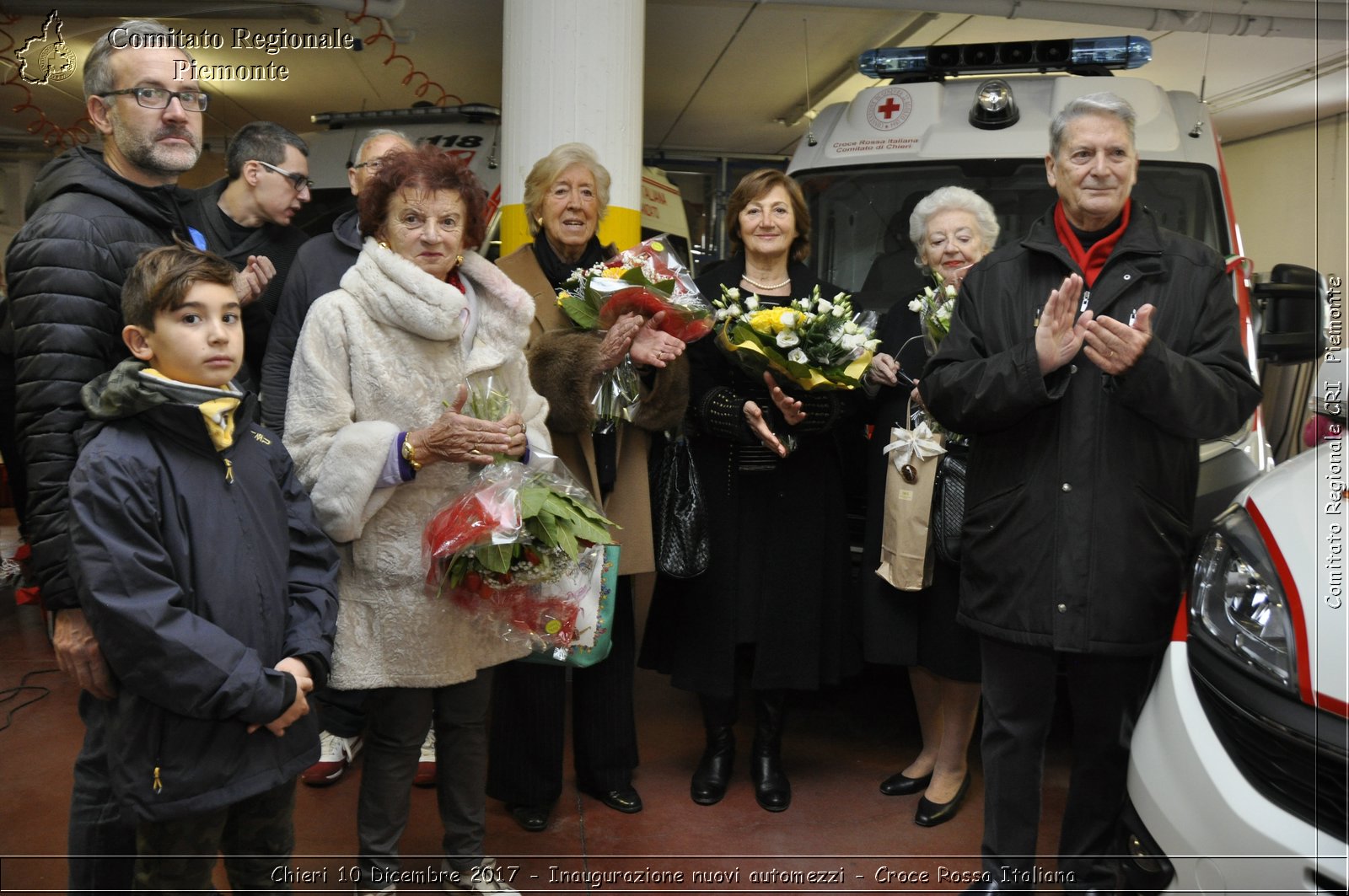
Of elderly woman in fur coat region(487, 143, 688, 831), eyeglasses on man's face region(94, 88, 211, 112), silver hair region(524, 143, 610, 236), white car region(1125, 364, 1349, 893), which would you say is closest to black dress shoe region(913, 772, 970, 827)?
elderly woman in fur coat region(487, 143, 688, 831)

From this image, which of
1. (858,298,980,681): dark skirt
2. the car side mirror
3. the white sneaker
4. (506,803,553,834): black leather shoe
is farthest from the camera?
the car side mirror

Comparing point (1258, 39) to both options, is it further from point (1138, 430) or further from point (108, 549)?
point (108, 549)

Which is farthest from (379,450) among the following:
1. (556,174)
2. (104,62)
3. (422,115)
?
(422,115)

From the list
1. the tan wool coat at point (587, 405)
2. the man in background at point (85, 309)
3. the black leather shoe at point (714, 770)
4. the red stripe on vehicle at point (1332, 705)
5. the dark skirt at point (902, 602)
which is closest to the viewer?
the red stripe on vehicle at point (1332, 705)

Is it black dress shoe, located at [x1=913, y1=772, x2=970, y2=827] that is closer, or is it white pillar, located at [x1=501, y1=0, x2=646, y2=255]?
black dress shoe, located at [x1=913, y1=772, x2=970, y2=827]

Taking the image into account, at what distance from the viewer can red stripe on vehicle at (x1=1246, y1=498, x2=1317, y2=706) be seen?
199 cm

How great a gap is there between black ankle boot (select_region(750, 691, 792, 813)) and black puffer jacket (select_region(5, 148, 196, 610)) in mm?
2365

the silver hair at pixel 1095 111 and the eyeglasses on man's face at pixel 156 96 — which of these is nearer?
the eyeglasses on man's face at pixel 156 96

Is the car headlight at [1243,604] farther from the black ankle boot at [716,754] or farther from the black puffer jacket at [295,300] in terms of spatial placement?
the black puffer jacket at [295,300]

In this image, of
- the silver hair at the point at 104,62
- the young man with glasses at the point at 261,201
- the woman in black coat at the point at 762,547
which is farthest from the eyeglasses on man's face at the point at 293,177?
the woman in black coat at the point at 762,547

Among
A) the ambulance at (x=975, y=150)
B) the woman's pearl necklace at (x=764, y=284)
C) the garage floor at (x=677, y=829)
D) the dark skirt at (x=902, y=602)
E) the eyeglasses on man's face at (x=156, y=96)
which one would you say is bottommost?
the garage floor at (x=677, y=829)

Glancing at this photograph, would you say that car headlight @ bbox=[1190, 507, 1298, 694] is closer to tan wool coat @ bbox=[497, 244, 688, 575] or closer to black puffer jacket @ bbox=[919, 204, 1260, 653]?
black puffer jacket @ bbox=[919, 204, 1260, 653]

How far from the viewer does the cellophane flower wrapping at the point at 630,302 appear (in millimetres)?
3275

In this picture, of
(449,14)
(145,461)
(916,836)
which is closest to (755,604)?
(916,836)
